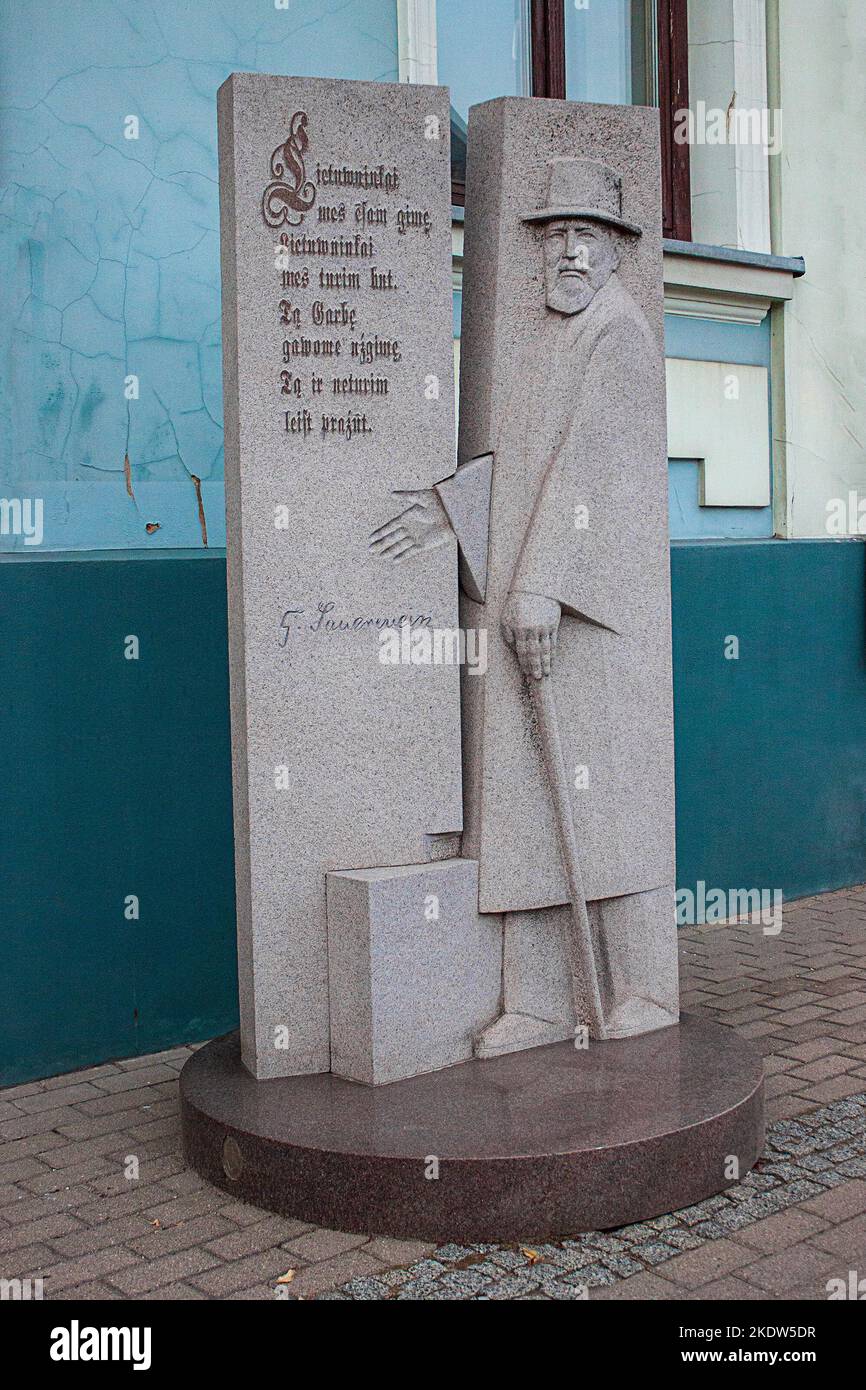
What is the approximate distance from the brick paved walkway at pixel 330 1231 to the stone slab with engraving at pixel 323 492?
1.61 ft

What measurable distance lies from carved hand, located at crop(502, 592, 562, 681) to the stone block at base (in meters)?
0.56

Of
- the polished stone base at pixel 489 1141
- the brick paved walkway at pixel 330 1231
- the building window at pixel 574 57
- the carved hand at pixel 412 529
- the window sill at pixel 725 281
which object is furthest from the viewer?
the window sill at pixel 725 281

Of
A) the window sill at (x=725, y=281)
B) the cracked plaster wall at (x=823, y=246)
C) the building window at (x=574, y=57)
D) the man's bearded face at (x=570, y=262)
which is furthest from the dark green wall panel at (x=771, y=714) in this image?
the man's bearded face at (x=570, y=262)

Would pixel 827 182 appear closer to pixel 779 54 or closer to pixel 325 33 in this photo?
pixel 779 54

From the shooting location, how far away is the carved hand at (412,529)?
12.8ft

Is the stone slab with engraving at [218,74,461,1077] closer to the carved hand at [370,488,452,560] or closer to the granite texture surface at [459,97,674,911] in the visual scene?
the carved hand at [370,488,452,560]

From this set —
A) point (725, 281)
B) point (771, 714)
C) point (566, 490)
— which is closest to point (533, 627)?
point (566, 490)

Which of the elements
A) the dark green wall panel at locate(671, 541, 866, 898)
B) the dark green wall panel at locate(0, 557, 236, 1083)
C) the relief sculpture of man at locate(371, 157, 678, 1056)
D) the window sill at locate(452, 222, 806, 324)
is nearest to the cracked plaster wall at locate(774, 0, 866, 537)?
the window sill at locate(452, 222, 806, 324)

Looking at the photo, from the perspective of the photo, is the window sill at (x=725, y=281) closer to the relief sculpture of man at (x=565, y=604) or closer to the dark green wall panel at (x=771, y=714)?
the dark green wall panel at (x=771, y=714)

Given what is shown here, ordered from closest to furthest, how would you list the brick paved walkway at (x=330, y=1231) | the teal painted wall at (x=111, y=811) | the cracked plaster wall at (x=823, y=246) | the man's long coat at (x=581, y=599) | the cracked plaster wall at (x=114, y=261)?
1. the brick paved walkway at (x=330, y=1231)
2. the man's long coat at (x=581, y=599)
3. the teal painted wall at (x=111, y=811)
4. the cracked plaster wall at (x=114, y=261)
5. the cracked plaster wall at (x=823, y=246)

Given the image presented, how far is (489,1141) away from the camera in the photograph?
3.44 metres

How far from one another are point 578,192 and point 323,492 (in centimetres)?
106

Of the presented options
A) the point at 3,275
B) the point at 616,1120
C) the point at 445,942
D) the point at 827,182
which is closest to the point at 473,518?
the point at 445,942

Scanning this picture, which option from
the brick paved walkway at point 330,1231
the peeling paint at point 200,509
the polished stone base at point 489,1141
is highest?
the peeling paint at point 200,509
